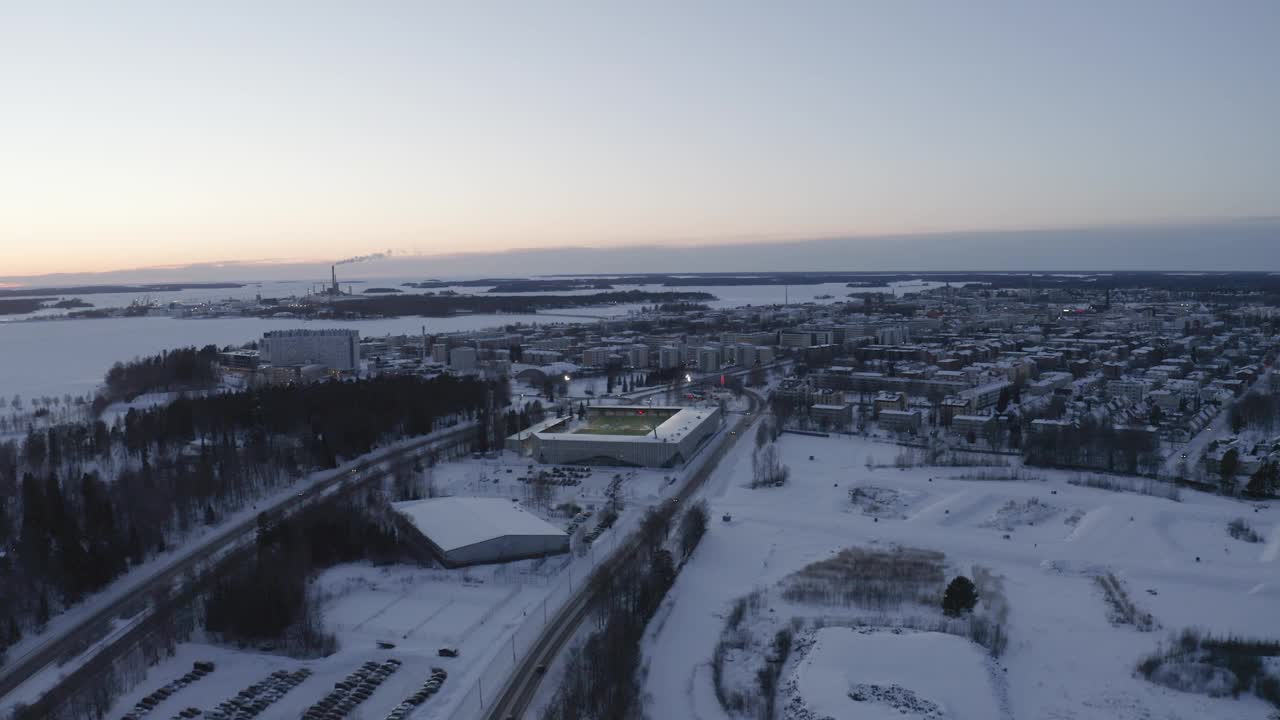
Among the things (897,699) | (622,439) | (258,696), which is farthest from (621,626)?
(622,439)

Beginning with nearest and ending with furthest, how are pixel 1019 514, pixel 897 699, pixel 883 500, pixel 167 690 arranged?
pixel 897 699
pixel 167 690
pixel 1019 514
pixel 883 500

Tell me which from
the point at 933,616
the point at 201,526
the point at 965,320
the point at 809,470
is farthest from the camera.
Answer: the point at 965,320

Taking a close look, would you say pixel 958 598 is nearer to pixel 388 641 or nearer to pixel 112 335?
pixel 388 641

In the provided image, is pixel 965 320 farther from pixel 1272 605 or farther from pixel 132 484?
pixel 132 484

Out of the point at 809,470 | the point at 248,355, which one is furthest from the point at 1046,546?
the point at 248,355

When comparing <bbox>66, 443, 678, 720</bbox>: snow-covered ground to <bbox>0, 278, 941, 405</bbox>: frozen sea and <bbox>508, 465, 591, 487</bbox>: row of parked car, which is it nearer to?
<bbox>508, 465, 591, 487</bbox>: row of parked car

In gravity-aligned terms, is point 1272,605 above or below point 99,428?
below

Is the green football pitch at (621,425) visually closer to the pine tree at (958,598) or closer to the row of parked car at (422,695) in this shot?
the pine tree at (958,598)
